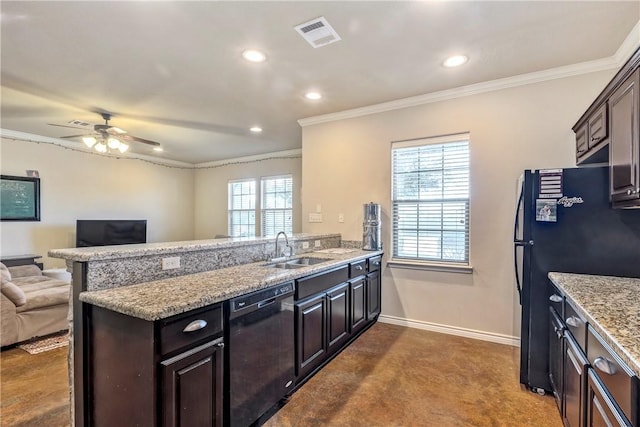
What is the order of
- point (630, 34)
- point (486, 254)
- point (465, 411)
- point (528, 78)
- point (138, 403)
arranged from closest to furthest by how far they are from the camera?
point (138, 403), point (465, 411), point (630, 34), point (528, 78), point (486, 254)

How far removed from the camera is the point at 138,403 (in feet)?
4.73

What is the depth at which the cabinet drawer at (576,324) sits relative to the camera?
4.88 ft

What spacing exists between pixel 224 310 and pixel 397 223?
8.60 ft

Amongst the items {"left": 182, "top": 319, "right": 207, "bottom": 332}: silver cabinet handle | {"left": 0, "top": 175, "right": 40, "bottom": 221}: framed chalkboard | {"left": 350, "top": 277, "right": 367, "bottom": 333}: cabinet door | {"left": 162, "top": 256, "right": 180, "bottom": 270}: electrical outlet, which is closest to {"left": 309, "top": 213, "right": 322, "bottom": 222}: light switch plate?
{"left": 350, "top": 277, "right": 367, "bottom": 333}: cabinet door

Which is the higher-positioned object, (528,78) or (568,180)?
(528,78)

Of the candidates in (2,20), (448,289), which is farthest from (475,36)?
(2,20)

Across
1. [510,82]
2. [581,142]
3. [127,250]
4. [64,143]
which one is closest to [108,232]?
[64,143]

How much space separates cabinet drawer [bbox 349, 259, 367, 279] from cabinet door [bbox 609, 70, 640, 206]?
78.7 inches

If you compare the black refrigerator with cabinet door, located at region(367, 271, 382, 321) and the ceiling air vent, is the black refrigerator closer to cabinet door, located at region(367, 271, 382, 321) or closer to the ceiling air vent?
cabinet door, located at region(367, 271, 382, 321)

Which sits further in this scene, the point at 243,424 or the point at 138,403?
the point at 243,424

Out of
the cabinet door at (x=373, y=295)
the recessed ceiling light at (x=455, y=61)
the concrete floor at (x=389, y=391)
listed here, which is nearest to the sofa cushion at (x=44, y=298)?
the concrete floor at (x=389, y=391)

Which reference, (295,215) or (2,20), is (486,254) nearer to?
(295,215)

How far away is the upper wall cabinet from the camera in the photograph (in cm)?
172

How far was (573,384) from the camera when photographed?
5.35ft
